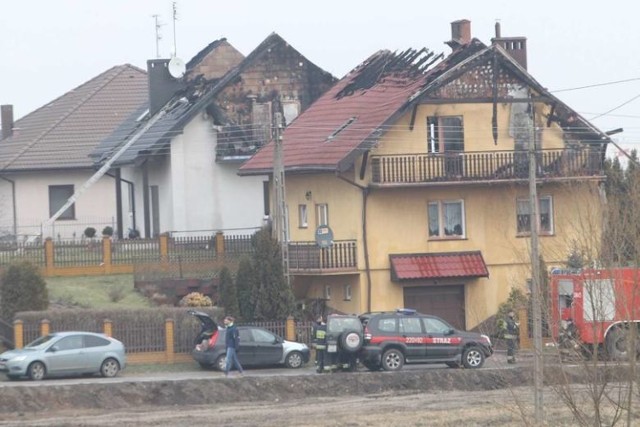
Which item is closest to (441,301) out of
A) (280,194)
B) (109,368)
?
(280,194)

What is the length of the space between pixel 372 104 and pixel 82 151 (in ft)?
67.0

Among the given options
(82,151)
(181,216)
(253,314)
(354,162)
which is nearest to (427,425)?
(253,314)

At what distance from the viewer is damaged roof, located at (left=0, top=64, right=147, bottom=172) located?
63.5 metres

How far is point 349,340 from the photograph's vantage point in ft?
123

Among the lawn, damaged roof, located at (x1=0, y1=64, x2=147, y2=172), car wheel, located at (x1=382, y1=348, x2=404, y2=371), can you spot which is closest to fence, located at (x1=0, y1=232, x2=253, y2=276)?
the lawn

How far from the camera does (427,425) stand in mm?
29875

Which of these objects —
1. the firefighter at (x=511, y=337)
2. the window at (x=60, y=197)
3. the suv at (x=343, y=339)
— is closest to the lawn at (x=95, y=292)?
the suv at (x=343, y=339)

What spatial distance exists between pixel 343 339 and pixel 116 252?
13041 millimetres

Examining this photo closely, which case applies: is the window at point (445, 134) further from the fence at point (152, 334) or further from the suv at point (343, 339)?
the fence at point (152, 334)

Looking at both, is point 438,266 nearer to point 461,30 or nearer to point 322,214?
point 322,214

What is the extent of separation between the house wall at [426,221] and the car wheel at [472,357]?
6403mm

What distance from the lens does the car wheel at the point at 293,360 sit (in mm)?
39688

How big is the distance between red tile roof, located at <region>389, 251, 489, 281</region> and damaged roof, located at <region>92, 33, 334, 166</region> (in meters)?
11.2

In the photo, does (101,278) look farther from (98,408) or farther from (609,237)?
(609,237)
